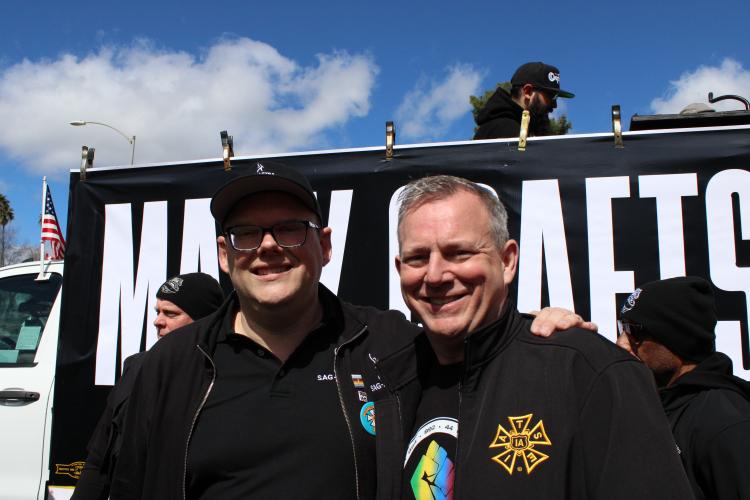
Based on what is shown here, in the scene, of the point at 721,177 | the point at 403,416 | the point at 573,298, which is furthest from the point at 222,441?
the point at 721,177

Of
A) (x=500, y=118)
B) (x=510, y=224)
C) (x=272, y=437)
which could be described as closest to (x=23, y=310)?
(x=272, y=437)

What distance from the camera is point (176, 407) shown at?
163 centimetres

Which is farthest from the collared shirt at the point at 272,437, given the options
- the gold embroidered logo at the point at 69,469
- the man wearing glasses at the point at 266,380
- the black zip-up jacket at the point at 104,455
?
the gold embroidered logo at the point at 69,469

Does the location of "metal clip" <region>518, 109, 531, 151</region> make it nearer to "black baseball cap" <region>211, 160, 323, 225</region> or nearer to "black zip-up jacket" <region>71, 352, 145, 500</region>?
"black baseball cap" <region>211, 160, 323, 225</region>

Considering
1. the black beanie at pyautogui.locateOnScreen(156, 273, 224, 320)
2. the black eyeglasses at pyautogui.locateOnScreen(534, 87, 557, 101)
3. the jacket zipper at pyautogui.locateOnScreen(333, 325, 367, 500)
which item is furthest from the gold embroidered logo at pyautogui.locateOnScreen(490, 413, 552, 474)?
the black eyeglasses at pyautogui.locateOnScreen(534, 87, 557, 101)

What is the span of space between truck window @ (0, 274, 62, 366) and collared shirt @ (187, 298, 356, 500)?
2.54 metres

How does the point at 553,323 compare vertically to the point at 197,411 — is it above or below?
above

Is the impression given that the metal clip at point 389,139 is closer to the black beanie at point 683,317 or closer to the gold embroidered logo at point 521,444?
the black beanie at point 683,317

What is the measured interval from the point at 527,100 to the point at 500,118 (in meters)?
0.30

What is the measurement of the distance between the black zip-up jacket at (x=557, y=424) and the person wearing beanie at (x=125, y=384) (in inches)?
40.9

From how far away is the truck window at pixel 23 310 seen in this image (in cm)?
362

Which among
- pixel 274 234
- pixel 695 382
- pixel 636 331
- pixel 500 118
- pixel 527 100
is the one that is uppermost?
pixel 527 100

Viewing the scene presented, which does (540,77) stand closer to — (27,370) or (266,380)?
(266,380)

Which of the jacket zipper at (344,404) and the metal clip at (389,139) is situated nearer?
the jacket zipper at (344,404)
